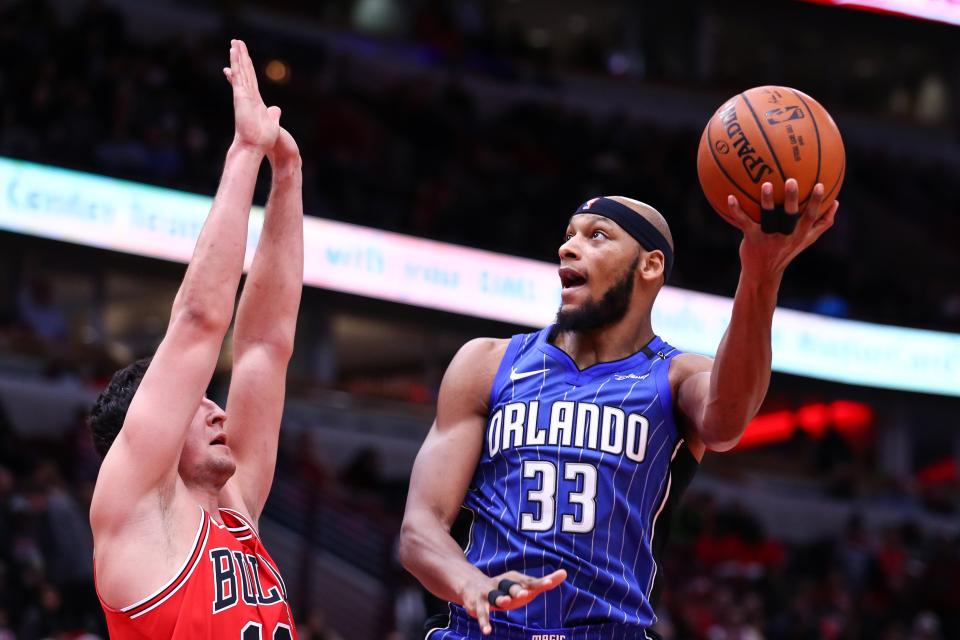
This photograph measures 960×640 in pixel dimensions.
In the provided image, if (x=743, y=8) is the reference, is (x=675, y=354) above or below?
below

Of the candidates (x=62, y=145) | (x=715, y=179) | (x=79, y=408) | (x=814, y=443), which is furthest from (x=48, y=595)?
Result: (x=814, y=443)

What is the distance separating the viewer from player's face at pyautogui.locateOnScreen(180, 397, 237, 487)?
4.11 m

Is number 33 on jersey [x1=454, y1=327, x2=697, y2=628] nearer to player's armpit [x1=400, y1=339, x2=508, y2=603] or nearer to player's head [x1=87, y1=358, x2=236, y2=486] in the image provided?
player's armpit [x1=400, y1=339, x2=508, y2=603]

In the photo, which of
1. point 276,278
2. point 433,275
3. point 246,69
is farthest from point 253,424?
point 433,275

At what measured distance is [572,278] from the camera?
431 centimetres

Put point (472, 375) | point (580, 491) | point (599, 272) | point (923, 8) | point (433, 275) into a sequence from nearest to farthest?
point (580, 491) → point (599, 272) → point (472, 375) → point (433, 275) → point (923, 8)

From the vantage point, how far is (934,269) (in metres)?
23.9

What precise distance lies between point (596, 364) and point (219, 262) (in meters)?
1.24

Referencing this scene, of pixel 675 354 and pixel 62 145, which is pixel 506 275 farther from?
pixel 675 354

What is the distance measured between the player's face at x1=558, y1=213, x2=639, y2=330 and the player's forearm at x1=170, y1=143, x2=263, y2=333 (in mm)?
1039

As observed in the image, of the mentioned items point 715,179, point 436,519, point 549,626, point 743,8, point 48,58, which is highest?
point 743,8

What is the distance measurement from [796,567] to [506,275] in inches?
214

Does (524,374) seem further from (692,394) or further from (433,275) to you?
(433,275)

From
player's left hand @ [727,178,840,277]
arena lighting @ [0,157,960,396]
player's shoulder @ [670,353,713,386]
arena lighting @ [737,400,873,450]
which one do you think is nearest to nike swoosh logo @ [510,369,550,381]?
player's shoulder @ [670,353,713,386]
